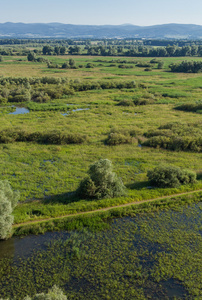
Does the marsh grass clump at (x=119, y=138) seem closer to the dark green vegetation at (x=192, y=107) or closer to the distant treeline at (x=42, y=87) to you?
the dark green vegetation at (x=192, y=107)

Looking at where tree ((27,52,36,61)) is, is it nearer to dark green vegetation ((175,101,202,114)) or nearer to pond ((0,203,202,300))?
dark green vegetation ((175,101,202,114))

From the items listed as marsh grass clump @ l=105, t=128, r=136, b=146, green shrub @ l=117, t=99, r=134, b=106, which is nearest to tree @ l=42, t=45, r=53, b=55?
green shrub @ l=117, t=99, r=134, b=106

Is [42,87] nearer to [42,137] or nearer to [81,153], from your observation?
[42,137]

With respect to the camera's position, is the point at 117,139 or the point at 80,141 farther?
the point at 80,141

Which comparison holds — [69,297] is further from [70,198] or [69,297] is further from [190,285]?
[70,198]

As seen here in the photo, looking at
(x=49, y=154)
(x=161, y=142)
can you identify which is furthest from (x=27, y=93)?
(x=161, y=142)

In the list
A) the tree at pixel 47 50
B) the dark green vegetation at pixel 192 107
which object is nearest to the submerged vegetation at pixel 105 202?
the dark green vegetation at pixel 192 107

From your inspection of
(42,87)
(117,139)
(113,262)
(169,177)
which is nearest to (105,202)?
(113,262)
